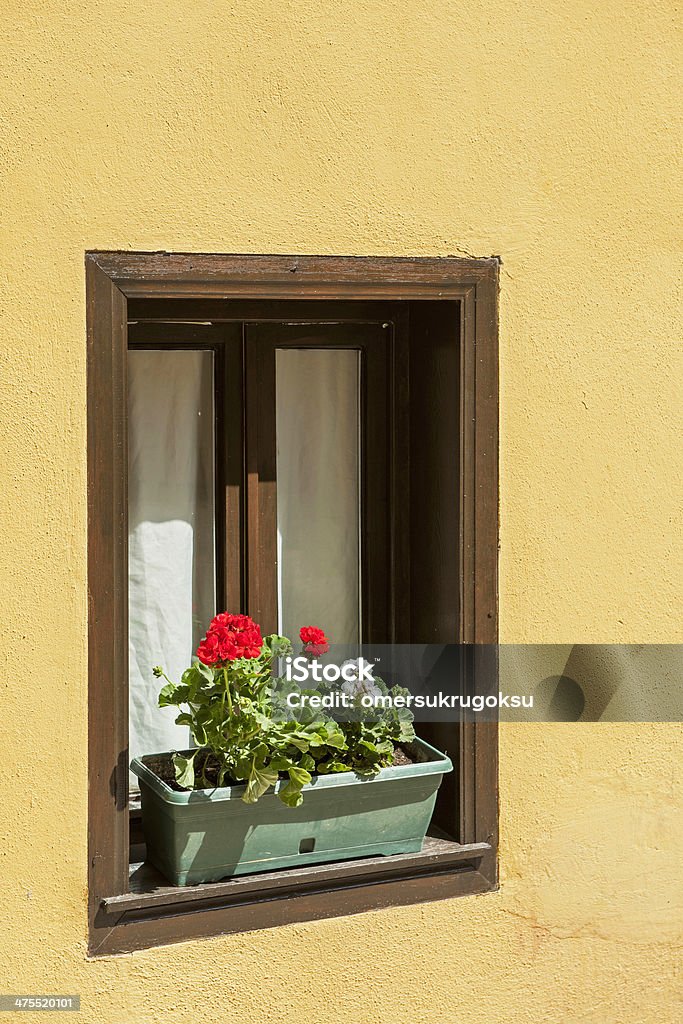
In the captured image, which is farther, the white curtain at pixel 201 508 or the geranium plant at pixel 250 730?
the white curtain at pixel 201 508

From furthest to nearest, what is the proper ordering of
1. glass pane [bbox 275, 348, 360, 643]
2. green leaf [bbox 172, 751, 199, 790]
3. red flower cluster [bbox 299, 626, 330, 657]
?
1. glass pane [bbox 275, 348, 360, 643]
2. red flower cluster [bbox 299, 626, 330, 657]
3. green leaf [bbox 172, 751, 199, 790]

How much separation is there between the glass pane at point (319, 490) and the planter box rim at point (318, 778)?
435 millimetres

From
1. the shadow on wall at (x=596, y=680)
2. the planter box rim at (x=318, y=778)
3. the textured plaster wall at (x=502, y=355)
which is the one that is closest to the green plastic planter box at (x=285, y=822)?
the planter box rim at (x=318, y=778)

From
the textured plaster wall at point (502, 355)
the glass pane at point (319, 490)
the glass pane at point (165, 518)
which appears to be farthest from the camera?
the glass pane at point (319, 490)

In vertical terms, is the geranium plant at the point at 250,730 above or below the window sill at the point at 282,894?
above

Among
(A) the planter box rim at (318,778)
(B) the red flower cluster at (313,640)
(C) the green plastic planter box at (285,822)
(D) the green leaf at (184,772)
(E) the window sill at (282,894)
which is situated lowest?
(E) the window sill at (282,894)

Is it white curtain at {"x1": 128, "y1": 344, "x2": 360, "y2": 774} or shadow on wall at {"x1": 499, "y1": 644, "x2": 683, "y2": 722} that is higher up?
white curtain at {"x1": 128, "y1": 344, "x2": 360, "y2": 774}

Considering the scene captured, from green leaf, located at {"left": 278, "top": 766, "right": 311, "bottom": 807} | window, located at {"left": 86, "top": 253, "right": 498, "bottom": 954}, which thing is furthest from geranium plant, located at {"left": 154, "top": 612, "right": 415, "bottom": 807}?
window, located at {"left": 86, "top": 253, "right": 498, "bottom": 954}

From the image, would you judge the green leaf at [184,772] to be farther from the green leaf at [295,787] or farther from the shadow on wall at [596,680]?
the shadow on wall at [596,680]

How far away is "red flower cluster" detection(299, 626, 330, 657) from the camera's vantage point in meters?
2.97

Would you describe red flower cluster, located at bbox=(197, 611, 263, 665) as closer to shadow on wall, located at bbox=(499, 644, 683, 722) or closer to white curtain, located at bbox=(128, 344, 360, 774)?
white curtain, located at bbox=(128, 344, 360, 774)

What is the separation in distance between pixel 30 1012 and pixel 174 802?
0.55 meters

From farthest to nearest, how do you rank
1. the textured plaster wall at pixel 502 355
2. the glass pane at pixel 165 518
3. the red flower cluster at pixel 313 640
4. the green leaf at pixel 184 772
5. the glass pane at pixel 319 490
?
the glass pane at pixel 319 490 → the glass pane at pixel 165 518 → the red flower cluster at pixel 313 640 → the green leaf at pixel 184 772 → the textured plaster wall at pixel 502 355

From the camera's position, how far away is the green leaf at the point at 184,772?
272cm
